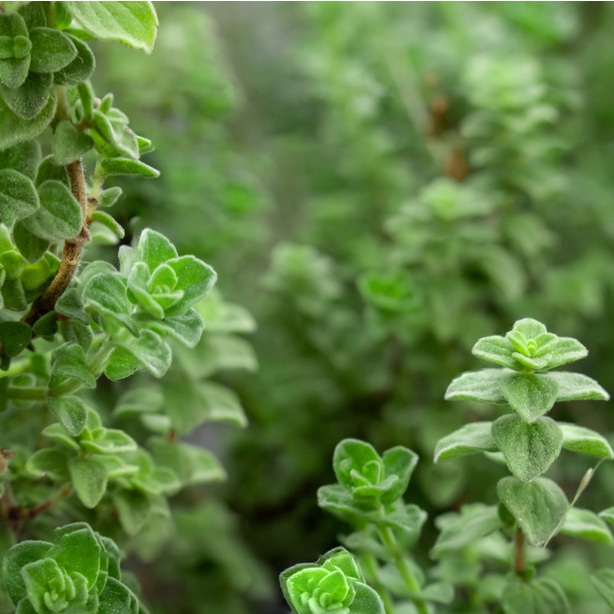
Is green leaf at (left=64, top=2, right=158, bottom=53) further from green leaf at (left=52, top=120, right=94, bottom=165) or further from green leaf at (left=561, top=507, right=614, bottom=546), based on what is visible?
green leaf at (left=561, top=507, right=614, bottom=546)

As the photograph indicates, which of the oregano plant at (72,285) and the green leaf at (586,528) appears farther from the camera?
the green leaf at (586,528)

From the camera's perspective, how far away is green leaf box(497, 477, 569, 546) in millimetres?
478

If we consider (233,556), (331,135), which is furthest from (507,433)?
(331,135)

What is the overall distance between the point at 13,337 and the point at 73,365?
0.16 ft

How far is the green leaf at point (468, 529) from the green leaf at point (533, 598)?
4cm

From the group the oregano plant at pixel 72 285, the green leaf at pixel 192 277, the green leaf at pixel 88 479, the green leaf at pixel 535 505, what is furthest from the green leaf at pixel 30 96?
the green leaf at pixel 535 505

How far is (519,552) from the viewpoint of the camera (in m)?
0.57

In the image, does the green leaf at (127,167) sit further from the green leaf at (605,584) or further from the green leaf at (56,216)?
the green leaf at (605,584)

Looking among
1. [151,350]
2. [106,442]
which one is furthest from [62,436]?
[151,350]

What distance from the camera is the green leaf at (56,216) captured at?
46cm

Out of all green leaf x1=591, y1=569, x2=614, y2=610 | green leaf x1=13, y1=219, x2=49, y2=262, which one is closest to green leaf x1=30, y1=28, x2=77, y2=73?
green leaf x1=13, y1=219, x2=49, y2=262

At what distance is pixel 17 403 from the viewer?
550mm

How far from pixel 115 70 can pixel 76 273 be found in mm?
830

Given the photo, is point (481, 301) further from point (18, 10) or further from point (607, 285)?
point (18, 10)
